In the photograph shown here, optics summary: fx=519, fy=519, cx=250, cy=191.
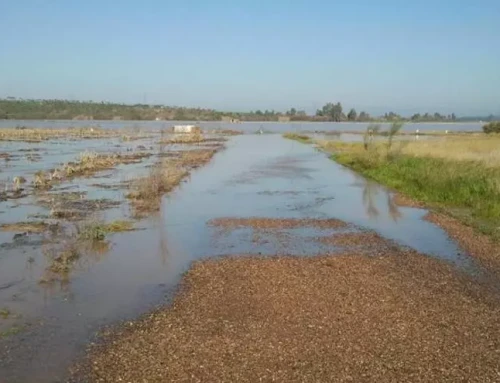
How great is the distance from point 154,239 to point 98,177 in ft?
57.3

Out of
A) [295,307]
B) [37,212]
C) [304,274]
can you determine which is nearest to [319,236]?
[304,274]

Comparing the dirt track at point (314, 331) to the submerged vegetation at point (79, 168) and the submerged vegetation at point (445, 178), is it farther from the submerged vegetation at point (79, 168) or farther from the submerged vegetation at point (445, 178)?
the submerged vegetation at point (79, 168)

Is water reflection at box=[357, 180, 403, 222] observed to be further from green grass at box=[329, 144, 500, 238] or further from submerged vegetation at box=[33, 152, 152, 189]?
submerged vegetation at box=[33, 152, 152, 189]

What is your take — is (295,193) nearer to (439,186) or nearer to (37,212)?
(439,186)

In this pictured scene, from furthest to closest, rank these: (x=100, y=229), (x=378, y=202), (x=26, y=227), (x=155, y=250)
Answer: (x=378, y=202) → (x=26, y=227) → (x=100, y=229) → (x=155, y=250)

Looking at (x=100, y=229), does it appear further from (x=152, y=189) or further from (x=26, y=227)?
(x=152, y=189)

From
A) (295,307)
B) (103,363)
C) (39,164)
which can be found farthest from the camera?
(39,164)

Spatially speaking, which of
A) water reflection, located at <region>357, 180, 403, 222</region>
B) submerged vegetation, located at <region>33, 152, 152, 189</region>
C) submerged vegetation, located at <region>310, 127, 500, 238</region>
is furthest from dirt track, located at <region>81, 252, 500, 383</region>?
submerged vegetation, located at <region>33, 152, 152, 189</region>

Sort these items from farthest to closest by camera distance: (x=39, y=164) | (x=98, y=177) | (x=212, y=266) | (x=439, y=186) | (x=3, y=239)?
(x=39, y=164) < (x=98, y=177) < (x=439, y=186) < (x=3, y=239) < (x=212, y=266)

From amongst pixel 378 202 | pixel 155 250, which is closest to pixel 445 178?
pixel 378 202

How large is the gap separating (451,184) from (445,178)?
3.40 feet

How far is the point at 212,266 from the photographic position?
43.0 feet

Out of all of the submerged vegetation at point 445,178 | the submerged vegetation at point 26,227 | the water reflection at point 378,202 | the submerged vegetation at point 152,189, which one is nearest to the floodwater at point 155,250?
the water reflection at point 378,202

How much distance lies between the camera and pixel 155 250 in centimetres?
1518
